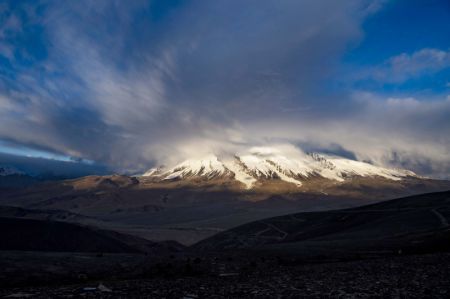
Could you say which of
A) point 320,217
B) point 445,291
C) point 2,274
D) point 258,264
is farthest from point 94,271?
point 320,217

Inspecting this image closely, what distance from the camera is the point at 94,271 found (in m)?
23.6

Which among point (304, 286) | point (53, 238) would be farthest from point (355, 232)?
point (53, 238)

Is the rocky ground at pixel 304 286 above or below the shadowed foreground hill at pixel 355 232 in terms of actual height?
below

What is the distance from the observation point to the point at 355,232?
55.5 meters

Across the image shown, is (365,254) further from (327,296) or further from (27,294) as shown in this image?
(27,294)

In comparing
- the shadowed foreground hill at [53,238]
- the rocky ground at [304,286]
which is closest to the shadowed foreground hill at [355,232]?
the rocky ground at [304,286]

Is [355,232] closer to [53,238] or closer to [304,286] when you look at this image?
[304,286]

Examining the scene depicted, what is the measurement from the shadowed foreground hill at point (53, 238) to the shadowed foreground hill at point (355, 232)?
19.5 metres

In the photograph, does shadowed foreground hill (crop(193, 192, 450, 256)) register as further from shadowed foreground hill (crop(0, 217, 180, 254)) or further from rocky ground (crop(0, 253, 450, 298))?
shadowed foreground hill (crop(0, 217, 180, 254))

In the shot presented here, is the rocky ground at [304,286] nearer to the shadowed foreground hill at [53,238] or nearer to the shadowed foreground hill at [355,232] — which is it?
the shadowed foreground hill at [355,232]

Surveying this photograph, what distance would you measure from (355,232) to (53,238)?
44827 millimetres

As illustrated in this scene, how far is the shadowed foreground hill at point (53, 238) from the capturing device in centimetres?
5691

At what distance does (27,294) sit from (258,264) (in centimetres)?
1445

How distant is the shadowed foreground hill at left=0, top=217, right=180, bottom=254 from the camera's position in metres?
56.9
